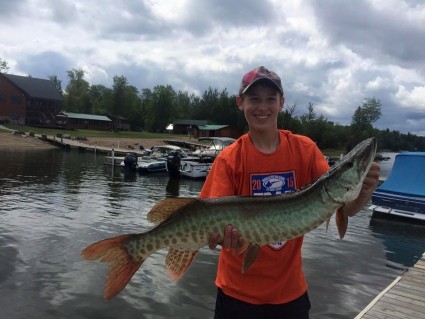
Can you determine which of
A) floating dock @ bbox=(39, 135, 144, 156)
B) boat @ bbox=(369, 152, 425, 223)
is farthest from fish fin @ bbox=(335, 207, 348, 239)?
floating dock @ bbox=(39, 135, 144, 156)

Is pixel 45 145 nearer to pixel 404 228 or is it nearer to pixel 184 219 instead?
pixel 404 228

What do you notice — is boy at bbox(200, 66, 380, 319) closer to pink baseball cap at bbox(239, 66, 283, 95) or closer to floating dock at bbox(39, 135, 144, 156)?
pink baseball cap at bbox(239, 66, 283, 95)

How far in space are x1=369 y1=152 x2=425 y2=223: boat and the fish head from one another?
16.9 metres

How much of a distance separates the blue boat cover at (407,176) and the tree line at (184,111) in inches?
2583

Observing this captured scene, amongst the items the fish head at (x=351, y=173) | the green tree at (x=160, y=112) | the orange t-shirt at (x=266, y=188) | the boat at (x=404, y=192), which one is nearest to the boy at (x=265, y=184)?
the orange t-shirt at (x=266, y=188)

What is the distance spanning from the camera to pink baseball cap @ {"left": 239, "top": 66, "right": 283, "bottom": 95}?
3.30 m

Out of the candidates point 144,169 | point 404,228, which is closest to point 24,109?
point 144,169

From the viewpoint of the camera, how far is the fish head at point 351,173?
2.81 meters

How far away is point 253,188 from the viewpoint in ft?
10.8

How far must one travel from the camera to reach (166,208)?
10.2 feet

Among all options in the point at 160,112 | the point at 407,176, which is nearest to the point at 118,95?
the point at 160,112

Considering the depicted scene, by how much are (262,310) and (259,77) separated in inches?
69.4

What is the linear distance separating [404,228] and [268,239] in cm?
1679

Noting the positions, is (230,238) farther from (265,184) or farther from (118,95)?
(118,95)
